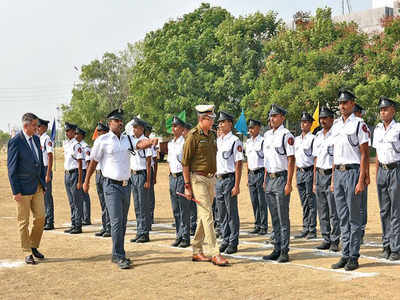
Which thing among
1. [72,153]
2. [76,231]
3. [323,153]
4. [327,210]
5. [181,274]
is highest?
[72,153]

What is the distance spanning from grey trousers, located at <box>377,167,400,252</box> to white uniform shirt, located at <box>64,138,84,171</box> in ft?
21.3

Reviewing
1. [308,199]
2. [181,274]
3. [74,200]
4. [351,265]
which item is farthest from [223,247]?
[74,200]

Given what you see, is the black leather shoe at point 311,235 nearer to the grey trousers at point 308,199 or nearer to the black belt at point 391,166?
the grey trousers at point 308,199

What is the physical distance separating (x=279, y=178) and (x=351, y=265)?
68.2 inches

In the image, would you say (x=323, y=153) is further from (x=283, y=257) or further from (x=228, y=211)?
(x=283, y=257)

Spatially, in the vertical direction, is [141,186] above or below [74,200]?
above

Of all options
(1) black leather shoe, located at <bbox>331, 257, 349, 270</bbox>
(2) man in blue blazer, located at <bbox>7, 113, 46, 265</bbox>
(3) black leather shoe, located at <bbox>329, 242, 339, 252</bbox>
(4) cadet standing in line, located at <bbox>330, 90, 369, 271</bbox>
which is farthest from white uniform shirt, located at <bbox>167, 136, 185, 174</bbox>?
(1) black leather shoe, located at <bbox>331, 257, 349, 270</bbox>

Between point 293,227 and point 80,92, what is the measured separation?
6169 cm

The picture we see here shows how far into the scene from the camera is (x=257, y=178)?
11.6m

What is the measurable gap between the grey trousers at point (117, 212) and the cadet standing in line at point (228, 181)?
1.73 metres

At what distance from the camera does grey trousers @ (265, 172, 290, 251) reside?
8.35 metres

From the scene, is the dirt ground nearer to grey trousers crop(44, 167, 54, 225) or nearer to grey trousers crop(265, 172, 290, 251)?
grey trousers crop(265, 172, 290, 251)

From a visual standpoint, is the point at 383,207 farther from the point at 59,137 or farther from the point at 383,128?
the point at 59,137

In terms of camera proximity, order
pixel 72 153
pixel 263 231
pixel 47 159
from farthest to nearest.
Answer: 1. pixel 72 153
2. pixel 47 159
3. pixel 263 231
